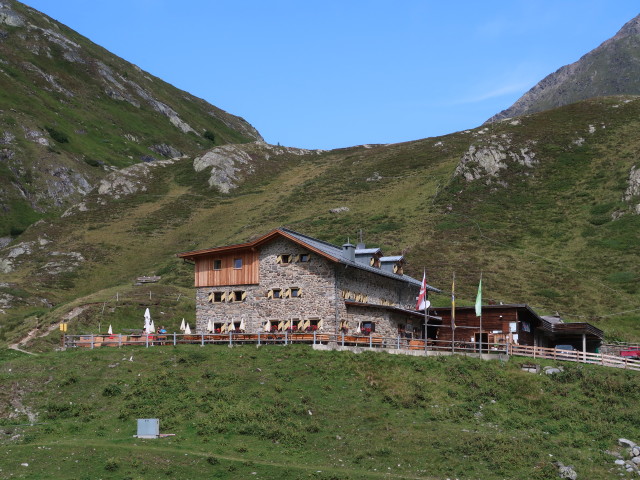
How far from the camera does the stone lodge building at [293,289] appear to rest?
163ft

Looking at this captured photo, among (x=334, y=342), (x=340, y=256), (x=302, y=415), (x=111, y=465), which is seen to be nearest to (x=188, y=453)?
(x=111, y=465)

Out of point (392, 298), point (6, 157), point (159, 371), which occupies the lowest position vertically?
point (159, 371)

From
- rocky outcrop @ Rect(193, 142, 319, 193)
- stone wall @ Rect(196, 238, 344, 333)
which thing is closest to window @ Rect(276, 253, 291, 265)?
stone wall @ Rect(196, 238, 344, 333)

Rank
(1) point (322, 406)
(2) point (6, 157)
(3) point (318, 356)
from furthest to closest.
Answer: (2) point (6, 157)
(3) point (318, 356)
(1) point (322, 406)

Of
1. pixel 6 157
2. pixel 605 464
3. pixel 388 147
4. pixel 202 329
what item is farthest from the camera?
pixel 388 147

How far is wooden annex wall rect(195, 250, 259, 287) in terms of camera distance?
5284cm

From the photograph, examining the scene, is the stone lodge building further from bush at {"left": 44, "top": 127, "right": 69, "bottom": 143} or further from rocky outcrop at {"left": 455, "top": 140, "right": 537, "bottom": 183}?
bush at {"left": 44, "top": 127, "right": 69, "bottom": 143}

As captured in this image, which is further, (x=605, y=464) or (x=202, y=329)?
(x=202, y=329)

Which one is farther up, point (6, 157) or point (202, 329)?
point (6, 157)

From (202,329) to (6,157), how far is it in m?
112

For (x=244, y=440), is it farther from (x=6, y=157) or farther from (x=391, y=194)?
(x=6, y=157)

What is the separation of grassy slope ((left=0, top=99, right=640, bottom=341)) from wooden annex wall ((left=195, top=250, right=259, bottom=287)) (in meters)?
27.2

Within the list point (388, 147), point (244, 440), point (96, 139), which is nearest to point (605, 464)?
point (244, 440)

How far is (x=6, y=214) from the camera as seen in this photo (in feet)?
441
